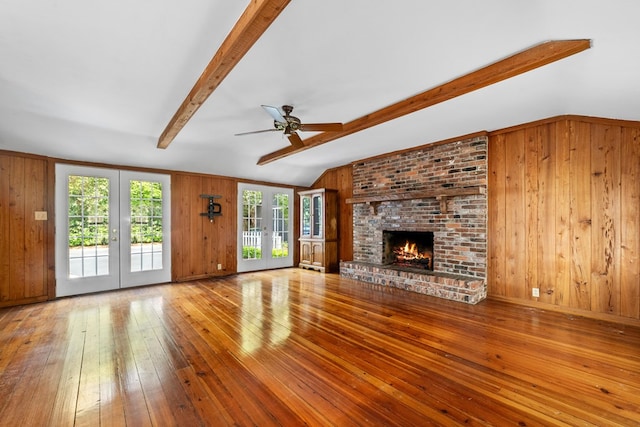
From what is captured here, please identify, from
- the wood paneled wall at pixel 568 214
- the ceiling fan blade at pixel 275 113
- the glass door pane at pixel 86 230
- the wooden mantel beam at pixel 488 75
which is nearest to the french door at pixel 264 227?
the glass door pane at pixel 86 230

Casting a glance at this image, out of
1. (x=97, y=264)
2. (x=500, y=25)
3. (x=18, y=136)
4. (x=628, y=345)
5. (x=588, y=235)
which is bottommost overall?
(x=628, y=345)

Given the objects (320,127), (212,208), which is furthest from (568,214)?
(212,208)

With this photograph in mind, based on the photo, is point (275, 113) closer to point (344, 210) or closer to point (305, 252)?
point (344, 210)

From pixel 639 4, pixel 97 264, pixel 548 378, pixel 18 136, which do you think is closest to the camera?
pixel 639 4

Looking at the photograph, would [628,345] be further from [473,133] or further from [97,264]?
[97,264]

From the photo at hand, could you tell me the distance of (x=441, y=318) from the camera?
334cm

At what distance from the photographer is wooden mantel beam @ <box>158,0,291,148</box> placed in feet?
5.24

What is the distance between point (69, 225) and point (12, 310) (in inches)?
51.2

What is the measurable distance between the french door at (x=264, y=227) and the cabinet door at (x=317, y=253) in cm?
76

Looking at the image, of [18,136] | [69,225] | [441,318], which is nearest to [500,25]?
[441,318]

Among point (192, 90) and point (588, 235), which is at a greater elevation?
point (192, 90)

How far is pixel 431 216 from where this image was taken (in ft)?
15.6

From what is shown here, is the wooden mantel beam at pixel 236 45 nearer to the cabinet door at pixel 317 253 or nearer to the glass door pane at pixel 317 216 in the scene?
the glass door pane at pixel 317 216

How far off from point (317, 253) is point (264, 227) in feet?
4.66
